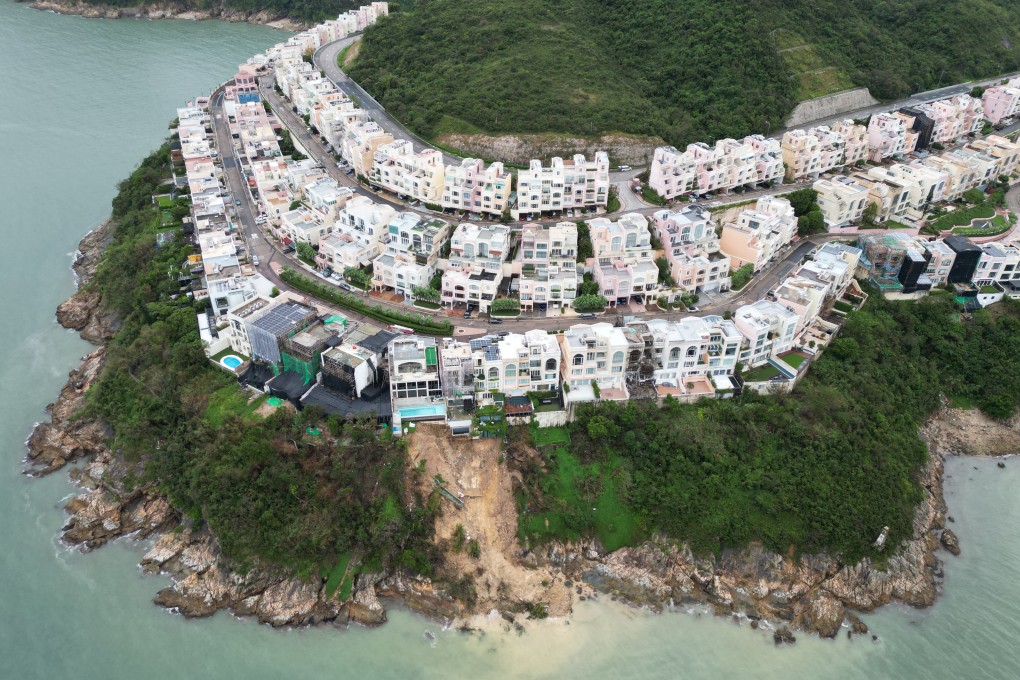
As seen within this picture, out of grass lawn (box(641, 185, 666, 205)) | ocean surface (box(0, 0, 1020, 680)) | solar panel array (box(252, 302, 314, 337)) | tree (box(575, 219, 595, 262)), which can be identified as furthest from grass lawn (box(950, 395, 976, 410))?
solar panel array (box(252, 302, 314, 337))

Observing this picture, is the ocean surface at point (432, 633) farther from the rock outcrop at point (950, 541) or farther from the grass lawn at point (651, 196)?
the grass lawn at point (651, 196)

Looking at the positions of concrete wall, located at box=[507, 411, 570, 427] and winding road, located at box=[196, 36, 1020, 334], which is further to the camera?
winding road, located at box=[196, 36, 1020, 334]

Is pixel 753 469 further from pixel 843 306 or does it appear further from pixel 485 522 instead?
pixel 843 306

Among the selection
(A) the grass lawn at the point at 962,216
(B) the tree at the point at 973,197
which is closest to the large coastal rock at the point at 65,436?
(A) the grass lawn at the point at 962,216

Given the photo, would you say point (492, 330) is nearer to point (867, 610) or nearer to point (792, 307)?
point (792, 307)

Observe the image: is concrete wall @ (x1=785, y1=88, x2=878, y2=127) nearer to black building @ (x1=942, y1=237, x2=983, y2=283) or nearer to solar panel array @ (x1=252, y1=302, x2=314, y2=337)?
black building @ (x1=942, y1=237, x2=983, y2=283)

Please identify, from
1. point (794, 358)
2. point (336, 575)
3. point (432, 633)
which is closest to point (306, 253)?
point (336, 575)

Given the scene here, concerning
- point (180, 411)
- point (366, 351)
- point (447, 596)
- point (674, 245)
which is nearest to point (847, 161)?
point (674, 245)
